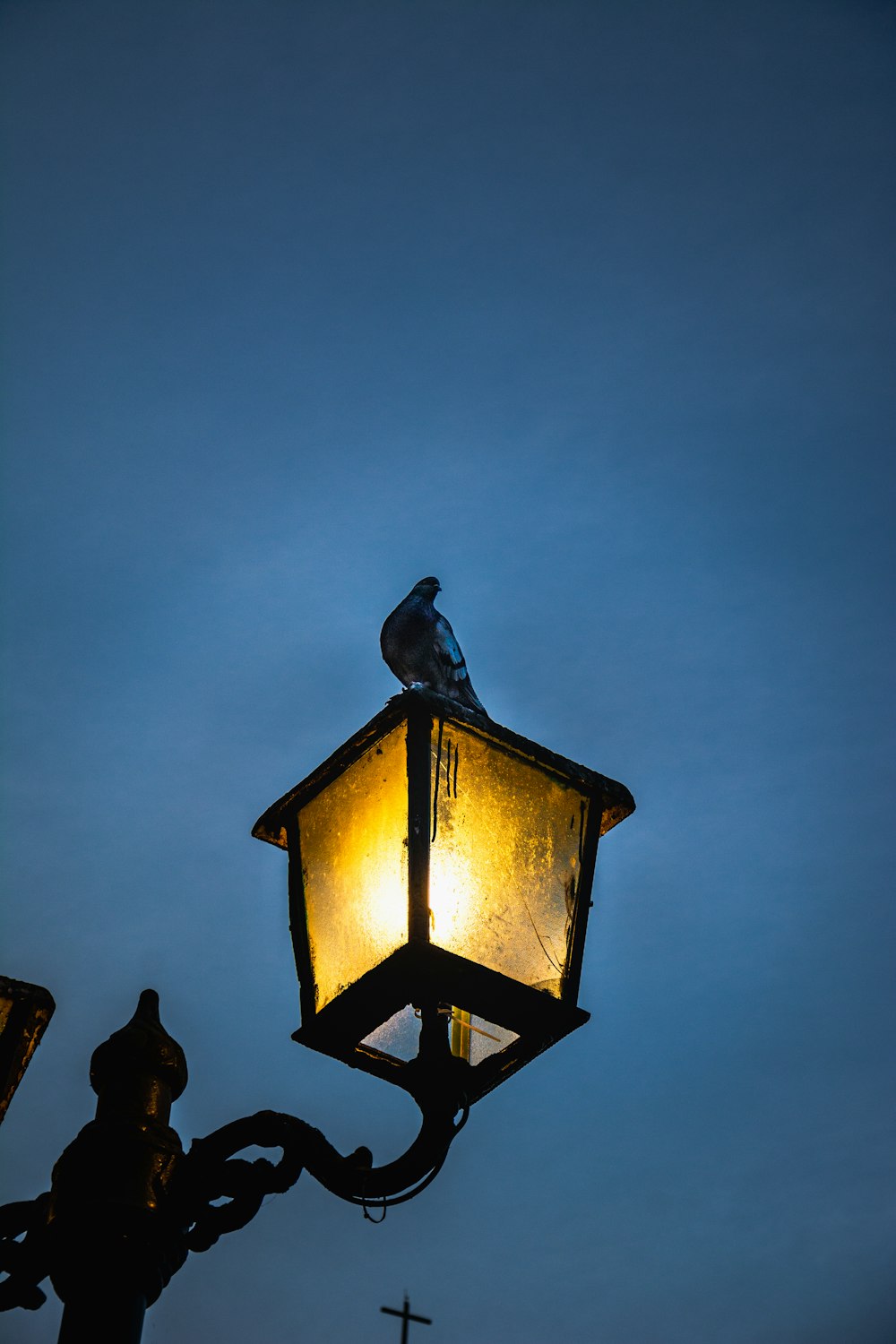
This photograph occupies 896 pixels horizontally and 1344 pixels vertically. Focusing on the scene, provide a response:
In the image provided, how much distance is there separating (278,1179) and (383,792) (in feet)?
3.06

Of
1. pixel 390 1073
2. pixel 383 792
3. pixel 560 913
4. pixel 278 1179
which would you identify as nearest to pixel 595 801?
pixel 560 913

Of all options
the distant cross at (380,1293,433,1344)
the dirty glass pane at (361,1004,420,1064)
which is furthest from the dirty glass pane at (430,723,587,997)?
the distant cross at (380,1293,433,1344)

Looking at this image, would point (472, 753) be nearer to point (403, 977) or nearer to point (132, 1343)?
point (403, 977)

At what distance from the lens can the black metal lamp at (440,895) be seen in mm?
3283

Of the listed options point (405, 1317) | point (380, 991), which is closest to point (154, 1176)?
point (380, 991)

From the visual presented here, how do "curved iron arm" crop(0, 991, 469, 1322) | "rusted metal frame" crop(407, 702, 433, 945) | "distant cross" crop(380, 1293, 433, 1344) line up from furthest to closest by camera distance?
"distant cross" crop(380, 1293, 433, 1344) → "rusted metal frame" crop(407, 702, 433, 945) → "curved iron arm" crop(0, 991, 469, 1322)

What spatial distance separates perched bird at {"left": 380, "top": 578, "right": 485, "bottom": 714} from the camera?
4.11 meters

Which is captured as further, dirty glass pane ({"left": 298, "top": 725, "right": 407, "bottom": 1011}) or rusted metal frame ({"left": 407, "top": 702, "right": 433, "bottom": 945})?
dirty glass pane ({"left": 298, "top": 725, "right": 407, "bottom": 1011})

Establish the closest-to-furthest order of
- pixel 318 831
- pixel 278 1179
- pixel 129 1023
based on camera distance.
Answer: pixel 278 1179 < pixel 129 1023 < pixel 318 831

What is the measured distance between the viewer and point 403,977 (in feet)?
10.6

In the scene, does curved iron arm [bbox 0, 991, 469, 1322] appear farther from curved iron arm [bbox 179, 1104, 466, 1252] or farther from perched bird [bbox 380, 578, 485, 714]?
perched bird [bbox 380, 578, 485, 714]

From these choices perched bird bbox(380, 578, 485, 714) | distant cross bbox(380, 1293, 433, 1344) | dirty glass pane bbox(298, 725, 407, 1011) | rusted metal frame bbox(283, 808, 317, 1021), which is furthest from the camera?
distant cross bbox(380, 1293, 433, 1344)

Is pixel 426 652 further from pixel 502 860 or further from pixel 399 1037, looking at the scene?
pixel 399 1037

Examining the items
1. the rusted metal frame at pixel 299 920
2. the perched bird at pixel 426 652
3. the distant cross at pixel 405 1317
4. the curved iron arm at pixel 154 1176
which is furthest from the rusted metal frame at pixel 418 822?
the distant cross at pixel 405 1317
